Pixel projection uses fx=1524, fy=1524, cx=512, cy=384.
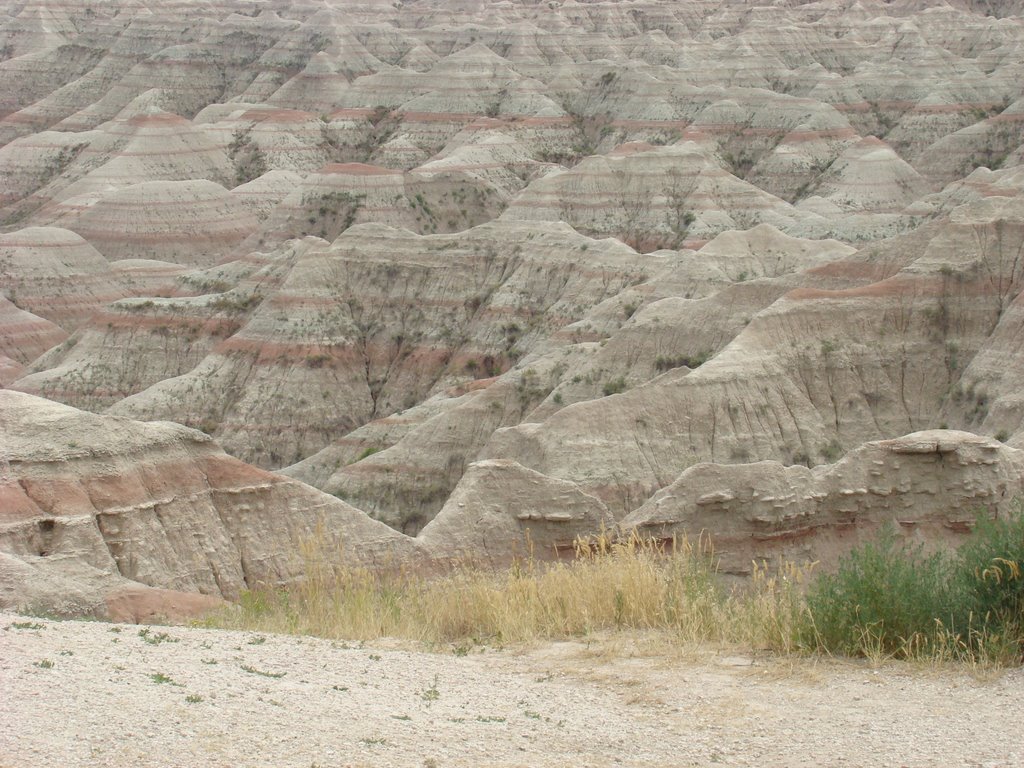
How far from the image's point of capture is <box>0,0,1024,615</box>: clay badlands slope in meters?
28.9

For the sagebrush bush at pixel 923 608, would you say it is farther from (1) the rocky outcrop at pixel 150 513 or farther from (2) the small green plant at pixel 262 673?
(1) the rocky outcrop at pixel 150 513

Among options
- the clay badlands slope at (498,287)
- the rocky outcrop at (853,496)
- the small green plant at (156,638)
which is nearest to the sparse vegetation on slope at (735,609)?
the small green plant at (156,638)

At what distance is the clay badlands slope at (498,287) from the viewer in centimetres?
2889

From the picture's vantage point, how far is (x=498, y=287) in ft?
235

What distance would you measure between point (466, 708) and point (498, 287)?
59141 millimetres

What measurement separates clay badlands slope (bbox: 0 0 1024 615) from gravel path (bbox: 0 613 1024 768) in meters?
7.06

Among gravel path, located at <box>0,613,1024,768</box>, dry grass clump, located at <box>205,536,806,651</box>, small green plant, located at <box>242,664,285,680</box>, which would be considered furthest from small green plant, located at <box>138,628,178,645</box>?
dry grass clump, located at <box>205,536,806,651</box>

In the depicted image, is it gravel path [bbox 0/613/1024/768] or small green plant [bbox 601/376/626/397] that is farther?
small green plant [bbox 601/376/626/397]

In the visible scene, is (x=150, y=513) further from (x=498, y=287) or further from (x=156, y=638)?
(x=498, y=287)

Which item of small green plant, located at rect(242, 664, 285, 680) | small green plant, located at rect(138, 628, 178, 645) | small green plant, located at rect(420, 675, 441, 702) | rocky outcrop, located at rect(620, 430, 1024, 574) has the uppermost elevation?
small green plant, located at rect(242, 664, 285, 680)

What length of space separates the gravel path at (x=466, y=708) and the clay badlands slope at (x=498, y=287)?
706cm

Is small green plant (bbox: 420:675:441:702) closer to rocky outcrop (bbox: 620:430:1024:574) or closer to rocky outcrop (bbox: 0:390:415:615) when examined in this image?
rocky outcrop (bbox: 0:390:415:615)

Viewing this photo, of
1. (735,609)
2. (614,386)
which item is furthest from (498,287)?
(735,609)

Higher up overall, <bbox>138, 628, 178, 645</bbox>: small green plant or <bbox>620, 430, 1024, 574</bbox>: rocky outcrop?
<bbox>138, 628, 178, 645</bbox>: small green plant
